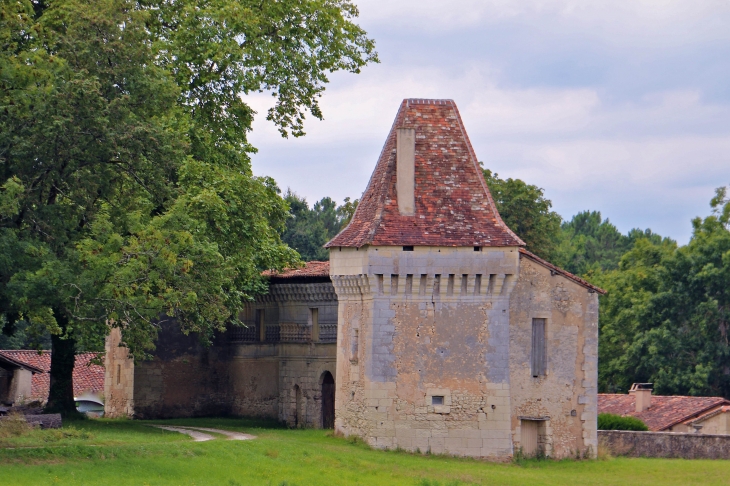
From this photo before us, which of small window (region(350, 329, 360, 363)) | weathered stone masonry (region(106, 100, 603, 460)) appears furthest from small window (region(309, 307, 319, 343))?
small window (region(350, 329, 360, 363))

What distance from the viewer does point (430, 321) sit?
35.5 metres

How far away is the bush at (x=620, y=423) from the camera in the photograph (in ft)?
149

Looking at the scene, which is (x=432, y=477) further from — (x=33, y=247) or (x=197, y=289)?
(x=33, y=247)

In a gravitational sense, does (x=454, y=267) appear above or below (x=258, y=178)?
below

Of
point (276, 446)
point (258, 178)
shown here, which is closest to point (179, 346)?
point (258, 178)

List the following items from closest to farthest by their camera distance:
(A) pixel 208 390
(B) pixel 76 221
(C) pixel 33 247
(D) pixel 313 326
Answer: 1. (C) pixel 33 247
2. (B) pixel 76 221
3. (D) pixel 313 326
4. (A) pixel 208 390

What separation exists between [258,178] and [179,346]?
10966 millimetres

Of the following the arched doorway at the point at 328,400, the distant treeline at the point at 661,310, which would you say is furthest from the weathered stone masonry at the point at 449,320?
the distant treeline at the point at 661,310

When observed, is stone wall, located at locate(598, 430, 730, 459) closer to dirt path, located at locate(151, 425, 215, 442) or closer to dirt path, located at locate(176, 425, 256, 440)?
dirt path, located at locate(176, 425, 256, 440)

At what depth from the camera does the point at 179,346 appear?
4744 cm

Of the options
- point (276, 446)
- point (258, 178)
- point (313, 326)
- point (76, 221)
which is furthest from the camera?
point (313, 326)

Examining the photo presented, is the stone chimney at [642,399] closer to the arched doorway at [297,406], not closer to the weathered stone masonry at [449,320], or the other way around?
the weathered stone masonry at [449,320]

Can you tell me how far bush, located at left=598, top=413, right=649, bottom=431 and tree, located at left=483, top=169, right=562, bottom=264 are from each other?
20768 millimetres

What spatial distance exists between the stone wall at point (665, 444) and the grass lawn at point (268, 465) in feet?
5.39
